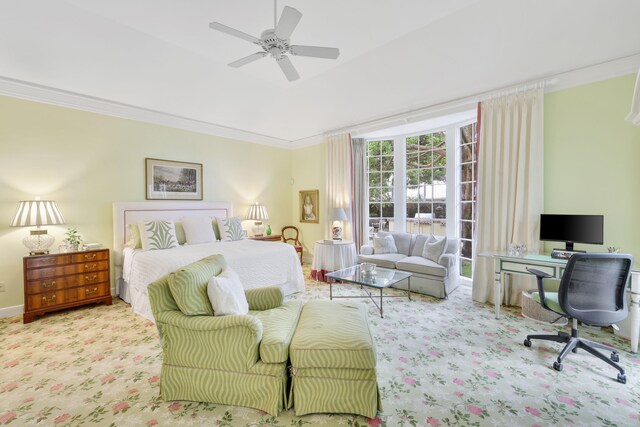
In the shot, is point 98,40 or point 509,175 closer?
point 98,40

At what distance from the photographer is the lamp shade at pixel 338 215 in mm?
5453

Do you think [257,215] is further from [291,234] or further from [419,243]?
[419,243]

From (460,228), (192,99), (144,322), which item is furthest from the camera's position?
(460,228)

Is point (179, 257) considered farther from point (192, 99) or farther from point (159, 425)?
point (192, 99)

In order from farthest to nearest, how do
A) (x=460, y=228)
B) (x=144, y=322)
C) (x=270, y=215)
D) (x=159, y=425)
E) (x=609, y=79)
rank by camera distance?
1. (x=270, y=215)
2. (x=460, y=228)
3. (x=144, y=322)
4. (x=609, y=79)
5. (x=159, y=425)

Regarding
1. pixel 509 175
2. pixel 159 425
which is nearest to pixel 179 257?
pixel 159 425

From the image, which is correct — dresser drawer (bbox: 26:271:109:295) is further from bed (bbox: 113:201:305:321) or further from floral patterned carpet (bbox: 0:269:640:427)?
floral patterned carpet (bbox: 0:269:640:427)

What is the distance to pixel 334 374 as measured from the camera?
6.06ft

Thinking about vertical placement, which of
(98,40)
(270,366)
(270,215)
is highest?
(98,40)

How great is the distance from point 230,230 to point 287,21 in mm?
3508

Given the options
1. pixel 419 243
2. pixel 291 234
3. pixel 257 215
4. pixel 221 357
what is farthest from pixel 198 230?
pixel 419 243

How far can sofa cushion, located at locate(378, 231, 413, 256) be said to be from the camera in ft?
16.8

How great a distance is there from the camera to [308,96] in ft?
15.0

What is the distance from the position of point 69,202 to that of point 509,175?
6026 mm
